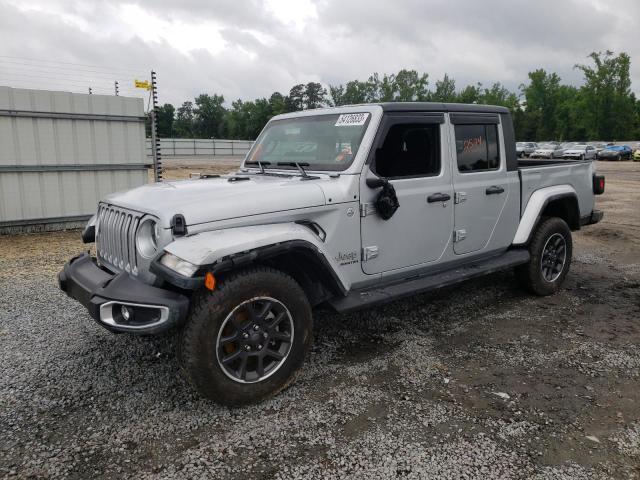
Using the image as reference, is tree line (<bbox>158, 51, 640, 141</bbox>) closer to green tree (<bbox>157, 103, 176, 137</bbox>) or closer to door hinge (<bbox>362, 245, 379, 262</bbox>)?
green tree (<bbox>157, 103, 176, 137</bbox>)

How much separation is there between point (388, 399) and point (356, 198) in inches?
55.7

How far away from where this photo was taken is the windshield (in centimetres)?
398

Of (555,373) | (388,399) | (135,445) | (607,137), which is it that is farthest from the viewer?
(607,137)

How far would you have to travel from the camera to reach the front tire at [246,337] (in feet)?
9.84

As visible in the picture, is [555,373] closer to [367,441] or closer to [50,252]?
[367,441]

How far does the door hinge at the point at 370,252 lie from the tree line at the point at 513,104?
→ 2222 inches

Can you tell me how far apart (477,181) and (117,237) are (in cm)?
308

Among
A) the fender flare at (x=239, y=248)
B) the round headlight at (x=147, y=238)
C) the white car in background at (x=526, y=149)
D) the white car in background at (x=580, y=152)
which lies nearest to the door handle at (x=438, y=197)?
the fender flare at (x=239, y=248)

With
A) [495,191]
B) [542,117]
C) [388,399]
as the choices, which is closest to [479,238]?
[495,191]

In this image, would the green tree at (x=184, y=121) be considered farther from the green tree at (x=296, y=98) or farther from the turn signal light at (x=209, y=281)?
the turn signal light at (x=209, y=281)

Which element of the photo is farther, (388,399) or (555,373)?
(555,373)

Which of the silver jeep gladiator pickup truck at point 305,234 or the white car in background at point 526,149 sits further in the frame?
the white car in background at point 526,149

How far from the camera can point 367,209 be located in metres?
3.81

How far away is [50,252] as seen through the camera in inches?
294
